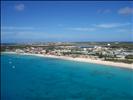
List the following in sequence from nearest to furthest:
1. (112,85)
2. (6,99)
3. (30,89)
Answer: (6,99) → (30,89) → (112,85)

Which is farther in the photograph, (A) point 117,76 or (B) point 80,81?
(A) point 117,76

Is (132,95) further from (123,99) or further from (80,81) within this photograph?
(80,81)

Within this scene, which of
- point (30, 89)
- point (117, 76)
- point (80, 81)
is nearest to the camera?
point (30, 89)

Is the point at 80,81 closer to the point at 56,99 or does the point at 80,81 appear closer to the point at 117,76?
the point at 117,76

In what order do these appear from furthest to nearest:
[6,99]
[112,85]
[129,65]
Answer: [129,65]
[112,85]
[6,99]

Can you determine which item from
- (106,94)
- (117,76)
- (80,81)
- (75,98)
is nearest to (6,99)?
(75,98)

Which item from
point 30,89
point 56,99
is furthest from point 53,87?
point 56,99

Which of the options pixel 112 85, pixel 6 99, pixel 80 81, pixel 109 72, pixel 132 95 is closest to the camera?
pixel 6 99

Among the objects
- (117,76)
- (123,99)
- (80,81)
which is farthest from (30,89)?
(117,76)

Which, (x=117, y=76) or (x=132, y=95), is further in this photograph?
(x=117, y=76)
